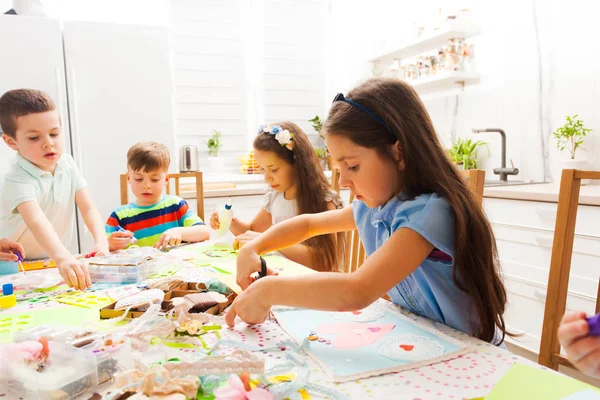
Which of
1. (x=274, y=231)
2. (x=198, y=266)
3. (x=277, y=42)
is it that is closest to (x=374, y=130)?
(x=274, y=231)

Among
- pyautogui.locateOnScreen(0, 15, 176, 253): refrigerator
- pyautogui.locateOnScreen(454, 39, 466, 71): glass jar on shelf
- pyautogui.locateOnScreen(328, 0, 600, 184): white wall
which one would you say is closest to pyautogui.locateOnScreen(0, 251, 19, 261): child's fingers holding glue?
pyautogui.locateOnScreen(0, 15, 176, 253): refrigerator

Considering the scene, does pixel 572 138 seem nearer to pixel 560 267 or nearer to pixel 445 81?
pixel 445 81

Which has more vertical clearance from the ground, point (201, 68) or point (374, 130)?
point (201, 68)

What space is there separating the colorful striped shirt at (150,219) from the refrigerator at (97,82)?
88 centimetres

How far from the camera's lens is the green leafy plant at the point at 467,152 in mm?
2793

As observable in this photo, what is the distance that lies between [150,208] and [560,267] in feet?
4.81

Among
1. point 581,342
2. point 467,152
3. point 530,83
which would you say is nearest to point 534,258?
point 467,152

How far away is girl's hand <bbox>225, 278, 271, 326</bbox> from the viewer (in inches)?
30.4

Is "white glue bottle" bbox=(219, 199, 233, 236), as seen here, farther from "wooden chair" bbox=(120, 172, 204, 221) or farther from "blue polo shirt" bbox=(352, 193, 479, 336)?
"blue polo shirt" bbox=(352, 193, 479, 336)

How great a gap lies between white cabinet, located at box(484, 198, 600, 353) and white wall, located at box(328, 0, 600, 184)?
1.80 feet

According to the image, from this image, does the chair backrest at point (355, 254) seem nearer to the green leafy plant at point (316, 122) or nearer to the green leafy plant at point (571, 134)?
the green leafy plant at point (571, 134)

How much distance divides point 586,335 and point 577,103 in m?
2.24

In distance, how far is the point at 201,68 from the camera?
3.46 meters

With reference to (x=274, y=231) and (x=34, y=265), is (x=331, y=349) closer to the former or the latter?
(x=274, y=231)
